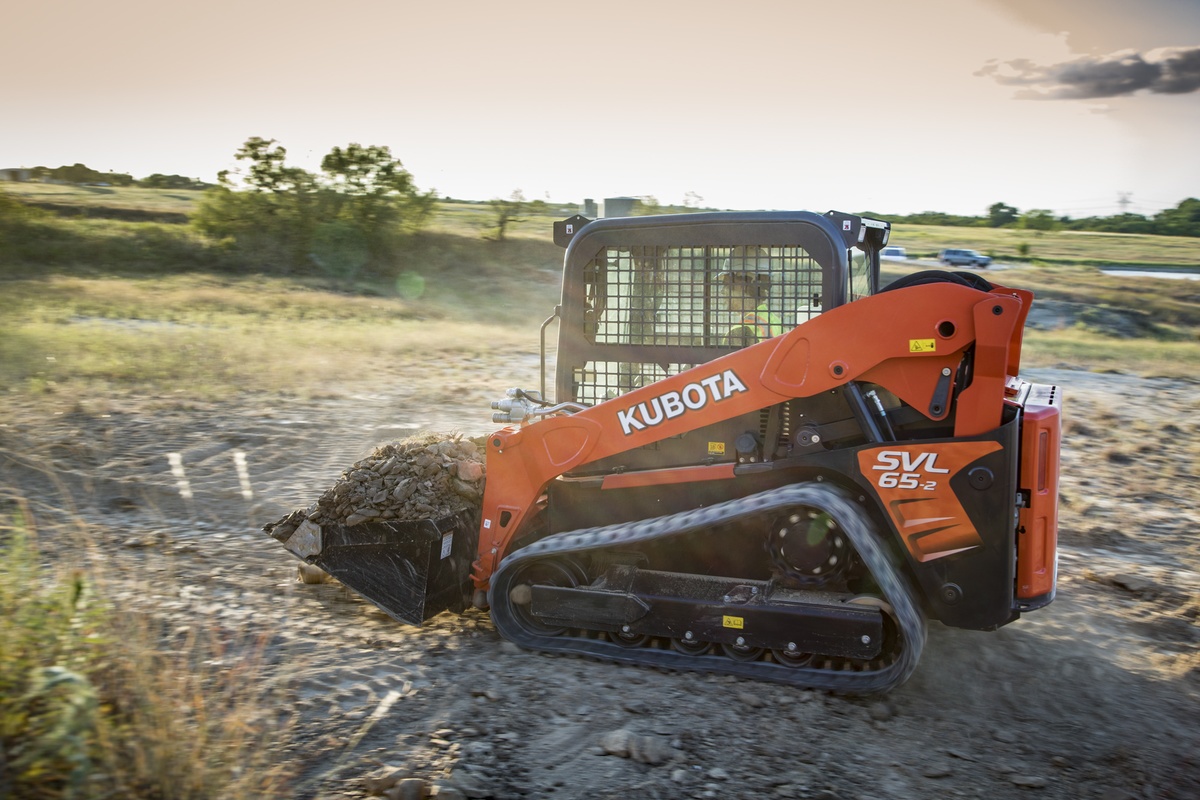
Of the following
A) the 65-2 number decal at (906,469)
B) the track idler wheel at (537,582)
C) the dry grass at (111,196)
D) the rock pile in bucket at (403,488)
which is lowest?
the track idler wheel at (537,582)

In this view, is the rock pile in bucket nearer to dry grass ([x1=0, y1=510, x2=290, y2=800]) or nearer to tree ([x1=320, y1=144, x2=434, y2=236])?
dry grass ([x1=0, y1=510, x2=290, y2=800])

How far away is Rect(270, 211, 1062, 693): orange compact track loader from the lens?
421cm

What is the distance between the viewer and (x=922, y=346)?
4.22 meters

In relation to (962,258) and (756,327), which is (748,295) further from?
(962,258)

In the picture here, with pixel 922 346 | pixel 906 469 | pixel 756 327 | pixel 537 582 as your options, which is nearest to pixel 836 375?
pixel 922 346

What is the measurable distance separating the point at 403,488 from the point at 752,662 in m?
1.95

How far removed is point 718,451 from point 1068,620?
2.13 metres

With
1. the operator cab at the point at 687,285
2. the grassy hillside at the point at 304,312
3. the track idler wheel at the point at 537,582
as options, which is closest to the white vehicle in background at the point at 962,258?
the grassy hillside at the point at 304,312

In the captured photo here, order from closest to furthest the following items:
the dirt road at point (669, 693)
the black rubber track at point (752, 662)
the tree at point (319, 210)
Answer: the dirt road at point (669, 693) < the black rubber track at point (752, 662) < the tree at point (319, 210)

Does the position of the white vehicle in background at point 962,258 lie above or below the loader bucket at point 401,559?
above

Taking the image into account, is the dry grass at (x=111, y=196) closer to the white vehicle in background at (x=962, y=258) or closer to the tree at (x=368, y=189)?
the tree at (x=368, y=189)

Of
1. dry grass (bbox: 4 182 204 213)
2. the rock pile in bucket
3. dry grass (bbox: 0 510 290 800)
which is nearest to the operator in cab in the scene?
the rock pile in bucket

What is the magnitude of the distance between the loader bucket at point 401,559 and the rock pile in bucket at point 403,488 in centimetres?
7

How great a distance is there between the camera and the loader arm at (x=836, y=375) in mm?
4141
